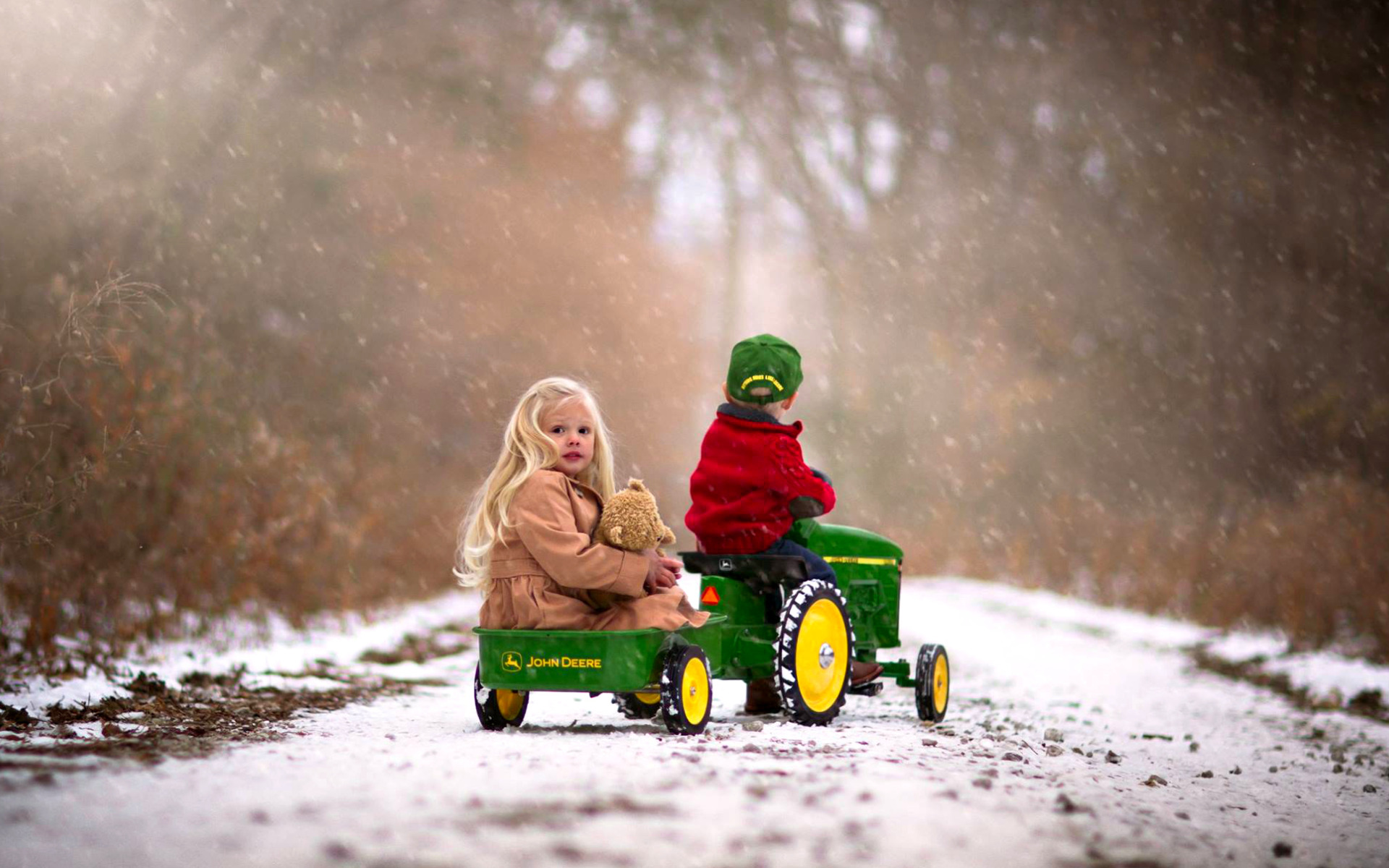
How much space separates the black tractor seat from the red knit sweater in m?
0.13

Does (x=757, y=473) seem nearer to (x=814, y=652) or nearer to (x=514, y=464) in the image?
(x=814, y=652)

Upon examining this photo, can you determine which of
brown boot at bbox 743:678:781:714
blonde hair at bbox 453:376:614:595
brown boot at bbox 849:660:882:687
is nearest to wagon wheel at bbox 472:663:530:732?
blonde hair at bbox 453:376:614:595

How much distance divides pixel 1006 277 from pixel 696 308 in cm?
920

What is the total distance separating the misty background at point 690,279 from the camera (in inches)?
356

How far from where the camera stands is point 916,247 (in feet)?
93.4

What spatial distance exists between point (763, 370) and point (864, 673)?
1.73 meters

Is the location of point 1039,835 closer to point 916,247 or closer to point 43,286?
point 43,286

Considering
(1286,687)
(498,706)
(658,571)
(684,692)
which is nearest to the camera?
(684,692)

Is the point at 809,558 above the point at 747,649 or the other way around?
above

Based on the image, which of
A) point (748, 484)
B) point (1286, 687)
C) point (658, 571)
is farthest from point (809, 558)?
point (1286, 687)

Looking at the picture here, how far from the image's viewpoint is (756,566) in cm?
609

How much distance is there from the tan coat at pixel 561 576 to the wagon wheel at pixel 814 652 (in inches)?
17.3

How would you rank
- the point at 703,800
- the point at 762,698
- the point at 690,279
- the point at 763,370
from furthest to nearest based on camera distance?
the point at 690,279
the point at 762,698
the point at 763,370
the point at 703,800

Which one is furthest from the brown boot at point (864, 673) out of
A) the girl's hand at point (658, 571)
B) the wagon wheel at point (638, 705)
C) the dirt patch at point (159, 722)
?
the dirt patch at point (159, 722)
